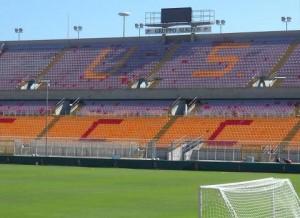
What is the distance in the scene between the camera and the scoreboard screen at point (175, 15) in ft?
225

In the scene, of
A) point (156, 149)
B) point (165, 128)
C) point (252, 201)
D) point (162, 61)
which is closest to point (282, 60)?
point (162, 61)

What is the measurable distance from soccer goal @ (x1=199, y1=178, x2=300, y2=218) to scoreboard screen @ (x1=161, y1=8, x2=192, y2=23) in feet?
183

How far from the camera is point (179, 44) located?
66.8 m

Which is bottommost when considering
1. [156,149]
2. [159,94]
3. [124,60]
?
[156,149]

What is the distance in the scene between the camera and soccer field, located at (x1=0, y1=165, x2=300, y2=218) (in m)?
18.2

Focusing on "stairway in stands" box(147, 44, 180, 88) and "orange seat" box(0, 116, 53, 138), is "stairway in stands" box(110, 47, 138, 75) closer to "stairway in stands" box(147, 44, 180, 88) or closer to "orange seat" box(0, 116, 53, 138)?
"stairway in stands" box(147, 44, 180, 88)

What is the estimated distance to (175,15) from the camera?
228ft

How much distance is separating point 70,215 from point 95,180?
14.1 metres

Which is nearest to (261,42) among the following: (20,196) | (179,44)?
(179,44)

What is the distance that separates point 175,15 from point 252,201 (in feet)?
189

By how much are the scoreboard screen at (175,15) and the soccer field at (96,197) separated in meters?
37.4

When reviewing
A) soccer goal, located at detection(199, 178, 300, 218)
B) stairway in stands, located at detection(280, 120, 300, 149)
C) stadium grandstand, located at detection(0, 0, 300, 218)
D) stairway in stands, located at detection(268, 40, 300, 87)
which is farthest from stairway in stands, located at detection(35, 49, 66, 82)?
soccer goal, located at detection(199, 178, 300, 218)

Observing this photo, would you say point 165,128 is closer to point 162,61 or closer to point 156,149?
point 156,149

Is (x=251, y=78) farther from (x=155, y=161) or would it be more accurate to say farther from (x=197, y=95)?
(x=155, y=161)
